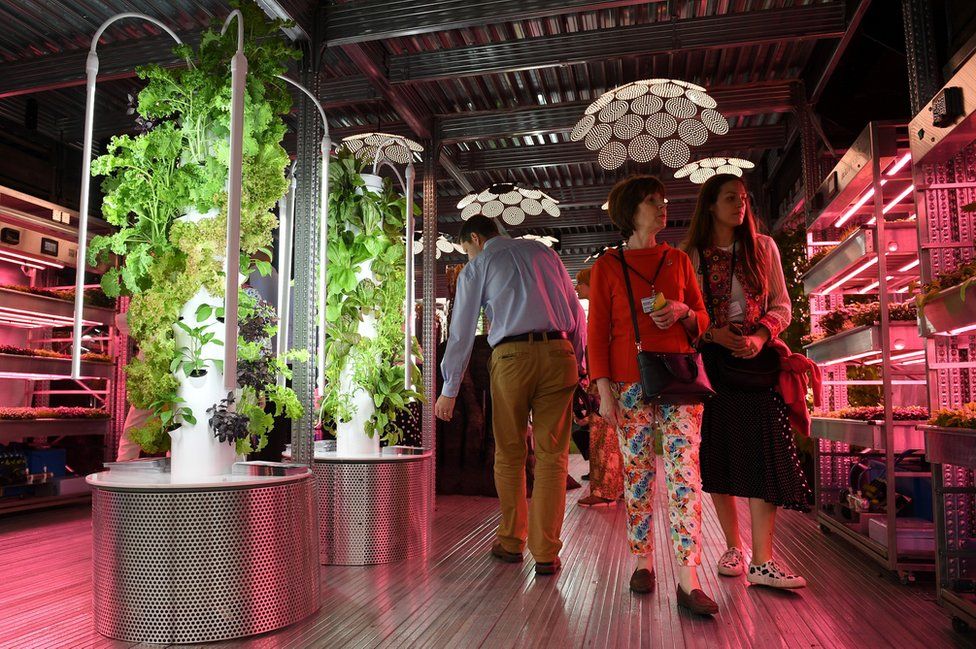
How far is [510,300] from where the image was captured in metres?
3.90

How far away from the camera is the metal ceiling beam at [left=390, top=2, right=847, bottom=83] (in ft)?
19.2

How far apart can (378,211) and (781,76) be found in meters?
5.02

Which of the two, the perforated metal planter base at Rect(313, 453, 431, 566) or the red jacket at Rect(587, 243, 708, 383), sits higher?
the red jacket at Rect(587, 243, 708, 383)

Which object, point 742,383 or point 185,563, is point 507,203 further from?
point 185,563

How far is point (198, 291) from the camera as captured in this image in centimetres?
302

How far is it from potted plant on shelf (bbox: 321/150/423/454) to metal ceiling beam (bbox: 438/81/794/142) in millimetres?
3185

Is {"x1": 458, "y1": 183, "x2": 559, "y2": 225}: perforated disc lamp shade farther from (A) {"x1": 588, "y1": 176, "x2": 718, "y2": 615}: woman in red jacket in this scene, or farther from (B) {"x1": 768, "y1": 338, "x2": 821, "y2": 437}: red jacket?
(B) {"x1": 768, "y1": 338, "x2": 821, "y2": 437}: red jacket

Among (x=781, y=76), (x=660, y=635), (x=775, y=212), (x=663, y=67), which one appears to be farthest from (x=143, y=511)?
(x=775, y=212)

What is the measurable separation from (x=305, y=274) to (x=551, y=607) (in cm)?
195

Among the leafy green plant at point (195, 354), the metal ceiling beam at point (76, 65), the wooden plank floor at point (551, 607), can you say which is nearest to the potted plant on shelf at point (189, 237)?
the leafy green plant at point (195, 354)

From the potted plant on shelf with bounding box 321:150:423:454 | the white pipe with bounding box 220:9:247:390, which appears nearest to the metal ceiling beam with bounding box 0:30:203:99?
the potted plant on shelf with bounding box 321:150:423:454

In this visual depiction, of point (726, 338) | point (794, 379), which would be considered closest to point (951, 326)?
point (794, 379)

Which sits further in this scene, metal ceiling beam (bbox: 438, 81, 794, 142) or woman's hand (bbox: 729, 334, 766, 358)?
metal ceiling beam (bbox: 438, 81, 794, 142)

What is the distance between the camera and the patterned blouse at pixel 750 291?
343 centimetres
